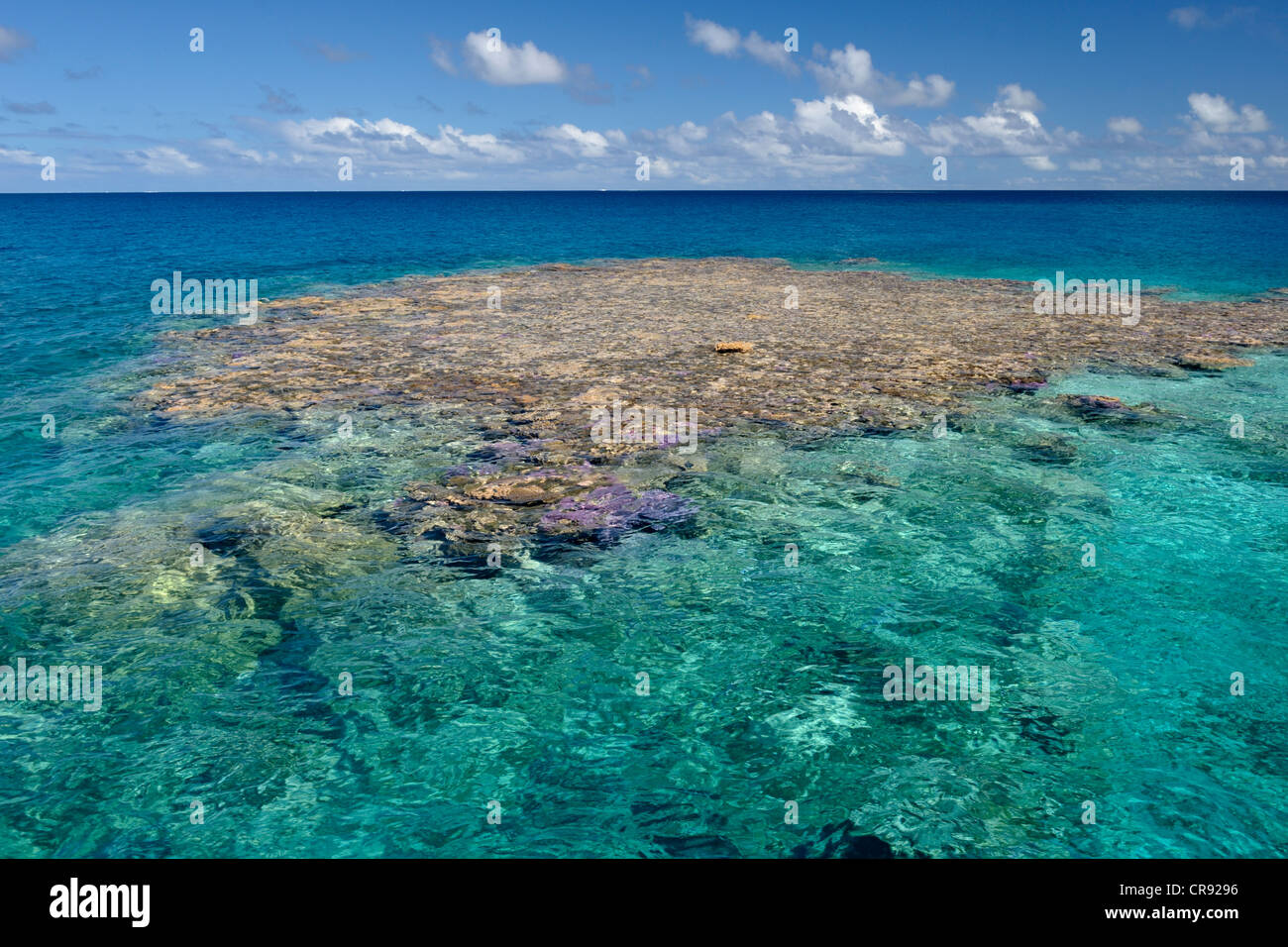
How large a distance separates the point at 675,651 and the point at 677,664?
0.31 metres

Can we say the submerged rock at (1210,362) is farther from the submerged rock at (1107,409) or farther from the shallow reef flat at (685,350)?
the submerged rock at (1107,409)

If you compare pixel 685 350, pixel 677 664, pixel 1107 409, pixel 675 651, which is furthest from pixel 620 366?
pixel 677 664

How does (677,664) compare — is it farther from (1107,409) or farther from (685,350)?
(685,350)

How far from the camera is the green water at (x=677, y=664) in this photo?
8430mm

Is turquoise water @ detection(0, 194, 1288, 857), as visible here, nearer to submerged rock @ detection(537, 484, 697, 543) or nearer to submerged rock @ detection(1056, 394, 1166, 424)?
submerged rock @ detection(537, 484, 697, 543)

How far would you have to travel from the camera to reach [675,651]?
11414mm

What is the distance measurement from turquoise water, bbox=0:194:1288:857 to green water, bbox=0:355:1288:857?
0.05 metres

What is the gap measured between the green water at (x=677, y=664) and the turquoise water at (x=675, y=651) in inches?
1.9

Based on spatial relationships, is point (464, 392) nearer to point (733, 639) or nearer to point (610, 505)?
point (610, 505)

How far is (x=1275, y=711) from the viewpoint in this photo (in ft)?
33.2

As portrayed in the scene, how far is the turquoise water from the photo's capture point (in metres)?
8.47

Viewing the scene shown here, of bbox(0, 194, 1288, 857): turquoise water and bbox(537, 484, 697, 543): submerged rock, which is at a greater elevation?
bbox(537, 484, 697, 543): submerged rock

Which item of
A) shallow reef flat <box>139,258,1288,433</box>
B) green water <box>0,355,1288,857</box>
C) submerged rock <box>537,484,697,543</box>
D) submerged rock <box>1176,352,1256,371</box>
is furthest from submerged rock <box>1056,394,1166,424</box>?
submerged rock <box>537,484,697,543</box>

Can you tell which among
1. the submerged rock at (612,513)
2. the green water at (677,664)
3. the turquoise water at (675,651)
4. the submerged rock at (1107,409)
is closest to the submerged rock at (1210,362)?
the submerged rock at (1107,409)
